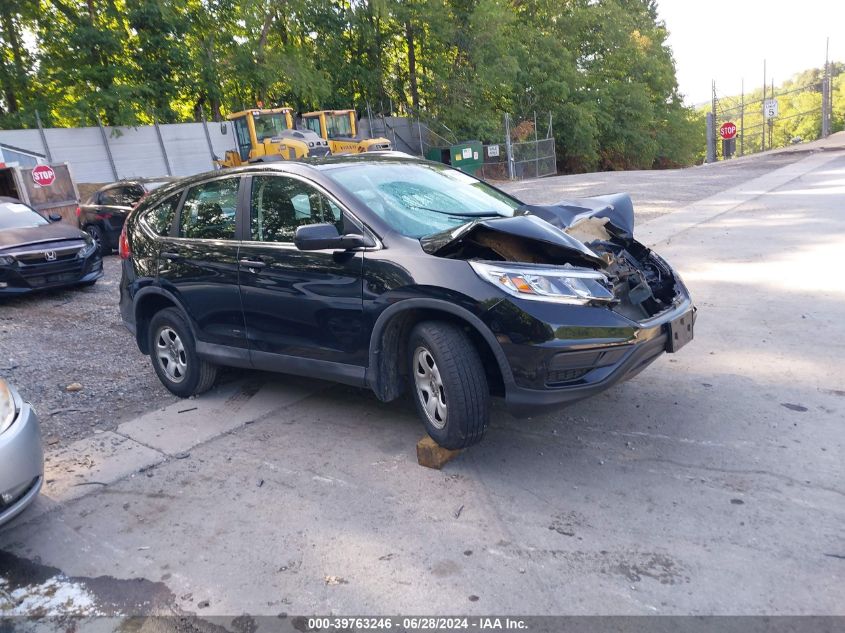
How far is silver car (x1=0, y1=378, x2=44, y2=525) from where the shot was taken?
3.40m

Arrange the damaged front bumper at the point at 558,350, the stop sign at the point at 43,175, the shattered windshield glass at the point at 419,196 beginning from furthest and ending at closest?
the stop sign at the point at 43,175 < the shattered windshield glass at the point at 419,196 < the damaged front bumper at the point at 558,350

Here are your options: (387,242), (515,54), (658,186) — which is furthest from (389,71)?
(387,242)

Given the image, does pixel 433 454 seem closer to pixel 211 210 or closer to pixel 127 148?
pixel 211 210

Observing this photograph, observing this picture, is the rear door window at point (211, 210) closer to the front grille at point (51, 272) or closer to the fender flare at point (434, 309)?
the fender flare at point (434, 309)

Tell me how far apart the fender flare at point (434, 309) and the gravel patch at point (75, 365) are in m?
2.24

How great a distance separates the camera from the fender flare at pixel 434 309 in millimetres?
3635

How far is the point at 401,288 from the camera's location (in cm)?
391

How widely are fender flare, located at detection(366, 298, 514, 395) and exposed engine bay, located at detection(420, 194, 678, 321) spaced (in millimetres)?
306

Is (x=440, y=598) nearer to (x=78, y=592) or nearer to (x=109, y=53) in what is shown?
(x=78, y=592)

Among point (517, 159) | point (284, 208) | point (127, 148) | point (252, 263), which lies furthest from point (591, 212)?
point (517, 159)

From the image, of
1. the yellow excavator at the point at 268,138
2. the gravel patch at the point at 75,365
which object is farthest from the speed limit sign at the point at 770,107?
the gravel patch at the point at 75,365

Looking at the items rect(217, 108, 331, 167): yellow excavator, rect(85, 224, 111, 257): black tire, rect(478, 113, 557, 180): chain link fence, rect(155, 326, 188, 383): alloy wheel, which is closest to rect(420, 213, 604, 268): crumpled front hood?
rect(155, 326, 188, 383): alloy wheel

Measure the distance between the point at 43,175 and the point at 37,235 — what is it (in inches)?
249

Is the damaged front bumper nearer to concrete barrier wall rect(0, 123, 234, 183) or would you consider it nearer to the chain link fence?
concrete barrier wall rect(0, 123, 234, 183)
